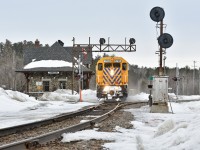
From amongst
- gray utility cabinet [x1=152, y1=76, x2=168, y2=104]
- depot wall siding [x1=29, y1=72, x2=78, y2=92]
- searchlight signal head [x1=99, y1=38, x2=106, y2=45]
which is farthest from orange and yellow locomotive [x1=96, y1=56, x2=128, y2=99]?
depot wall siding [x1=29, y1=72, x2=78, y2=92]

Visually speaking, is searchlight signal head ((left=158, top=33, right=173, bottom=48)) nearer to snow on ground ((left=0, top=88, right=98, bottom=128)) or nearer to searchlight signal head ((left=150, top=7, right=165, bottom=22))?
searchlight signal head ((left=150, top=7, right=165, bottom=22))

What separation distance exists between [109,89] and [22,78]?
71793 millimetres

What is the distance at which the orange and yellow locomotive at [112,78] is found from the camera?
91.6ft

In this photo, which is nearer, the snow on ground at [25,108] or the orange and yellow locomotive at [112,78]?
the snow on ground at [25,108]

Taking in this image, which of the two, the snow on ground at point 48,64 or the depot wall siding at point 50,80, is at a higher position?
the snow on ground at point 48,64

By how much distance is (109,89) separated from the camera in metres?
28.0

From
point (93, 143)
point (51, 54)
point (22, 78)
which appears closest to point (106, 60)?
point (93, 143)

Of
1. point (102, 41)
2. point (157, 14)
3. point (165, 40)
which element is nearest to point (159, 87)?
point (165, 40)

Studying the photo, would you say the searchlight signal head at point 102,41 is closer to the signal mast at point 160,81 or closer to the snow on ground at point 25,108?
the snow on ground at point 25,108

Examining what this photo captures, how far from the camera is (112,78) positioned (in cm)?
2817

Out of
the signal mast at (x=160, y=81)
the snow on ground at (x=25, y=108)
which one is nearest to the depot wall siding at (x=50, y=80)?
the snow on ground at (x=25, y=108)

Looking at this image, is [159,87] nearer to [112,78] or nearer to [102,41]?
[112,78]

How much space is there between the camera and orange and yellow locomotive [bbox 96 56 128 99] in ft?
91.6

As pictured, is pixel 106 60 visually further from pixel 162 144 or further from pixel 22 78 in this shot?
pixel 22 78
